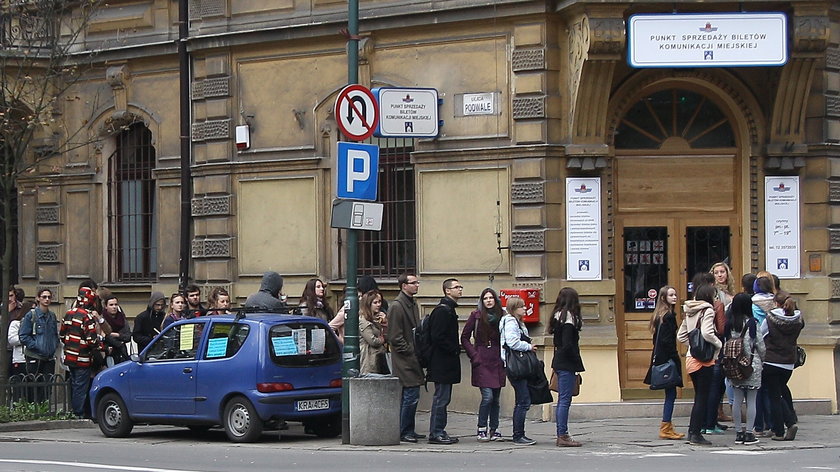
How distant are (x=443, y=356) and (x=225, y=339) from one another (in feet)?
8.38

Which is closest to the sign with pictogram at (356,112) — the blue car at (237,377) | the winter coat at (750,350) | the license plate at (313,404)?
the blue car at (237,377)

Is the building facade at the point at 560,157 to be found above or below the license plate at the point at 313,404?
above

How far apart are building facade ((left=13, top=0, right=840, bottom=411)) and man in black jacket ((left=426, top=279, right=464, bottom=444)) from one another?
2.59 metres

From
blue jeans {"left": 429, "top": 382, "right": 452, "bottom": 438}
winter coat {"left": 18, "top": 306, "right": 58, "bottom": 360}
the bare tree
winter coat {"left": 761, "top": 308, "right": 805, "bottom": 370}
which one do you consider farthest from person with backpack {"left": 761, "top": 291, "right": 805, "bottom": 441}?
winter coat {"left": 18, "top": 306, "right": 58, "bottom": 360}

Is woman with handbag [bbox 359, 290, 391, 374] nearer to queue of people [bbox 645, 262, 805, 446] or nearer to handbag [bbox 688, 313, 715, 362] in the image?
queue of people [bbox 645, 262, 805, 446]

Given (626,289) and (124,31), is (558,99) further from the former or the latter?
(124,31)

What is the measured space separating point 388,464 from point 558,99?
21.5ft

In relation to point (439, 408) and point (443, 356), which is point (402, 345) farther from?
point (439, 408)

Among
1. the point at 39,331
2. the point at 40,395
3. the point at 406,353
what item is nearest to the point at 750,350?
the point at 406,353

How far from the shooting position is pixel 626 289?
65.6 ft

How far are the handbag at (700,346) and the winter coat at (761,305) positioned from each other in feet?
3.37

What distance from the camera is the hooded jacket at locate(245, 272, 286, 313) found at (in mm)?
18109

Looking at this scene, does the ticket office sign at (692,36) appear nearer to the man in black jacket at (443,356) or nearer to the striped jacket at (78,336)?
Answer: the man in black jacket at (443,356)

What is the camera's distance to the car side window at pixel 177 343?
58.1 ft
